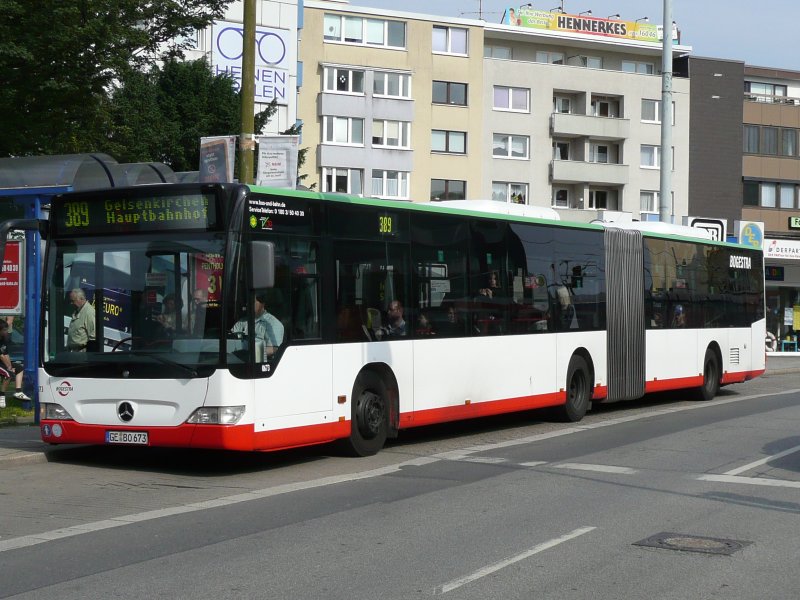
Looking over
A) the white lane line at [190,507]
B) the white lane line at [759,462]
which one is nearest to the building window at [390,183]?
the white lane line at [759,462]

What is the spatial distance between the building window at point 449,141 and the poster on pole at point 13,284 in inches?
1885

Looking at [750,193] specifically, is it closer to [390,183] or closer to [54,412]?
[390,183]

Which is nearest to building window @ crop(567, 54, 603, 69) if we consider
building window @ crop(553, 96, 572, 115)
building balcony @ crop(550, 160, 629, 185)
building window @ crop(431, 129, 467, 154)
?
building window @ crop(553, 96, 572, 115)

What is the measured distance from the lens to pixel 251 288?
11.6 meters

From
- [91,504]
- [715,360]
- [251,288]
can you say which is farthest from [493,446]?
[715,360]

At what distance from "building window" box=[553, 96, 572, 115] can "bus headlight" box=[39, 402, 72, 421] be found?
5662cm

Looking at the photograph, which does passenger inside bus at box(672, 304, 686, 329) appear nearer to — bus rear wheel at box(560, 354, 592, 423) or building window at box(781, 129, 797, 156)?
bus rear wheel at box(560, 354, 592, 423)

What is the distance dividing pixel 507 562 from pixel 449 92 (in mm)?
57266

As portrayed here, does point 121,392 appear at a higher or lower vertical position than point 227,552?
higher

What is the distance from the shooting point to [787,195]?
69.6 meters

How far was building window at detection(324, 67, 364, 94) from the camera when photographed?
60219 mm

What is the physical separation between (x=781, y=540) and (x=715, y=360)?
1504cm

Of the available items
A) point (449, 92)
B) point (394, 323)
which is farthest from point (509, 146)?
point (394, 323)

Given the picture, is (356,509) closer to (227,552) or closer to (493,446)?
(227,552)
